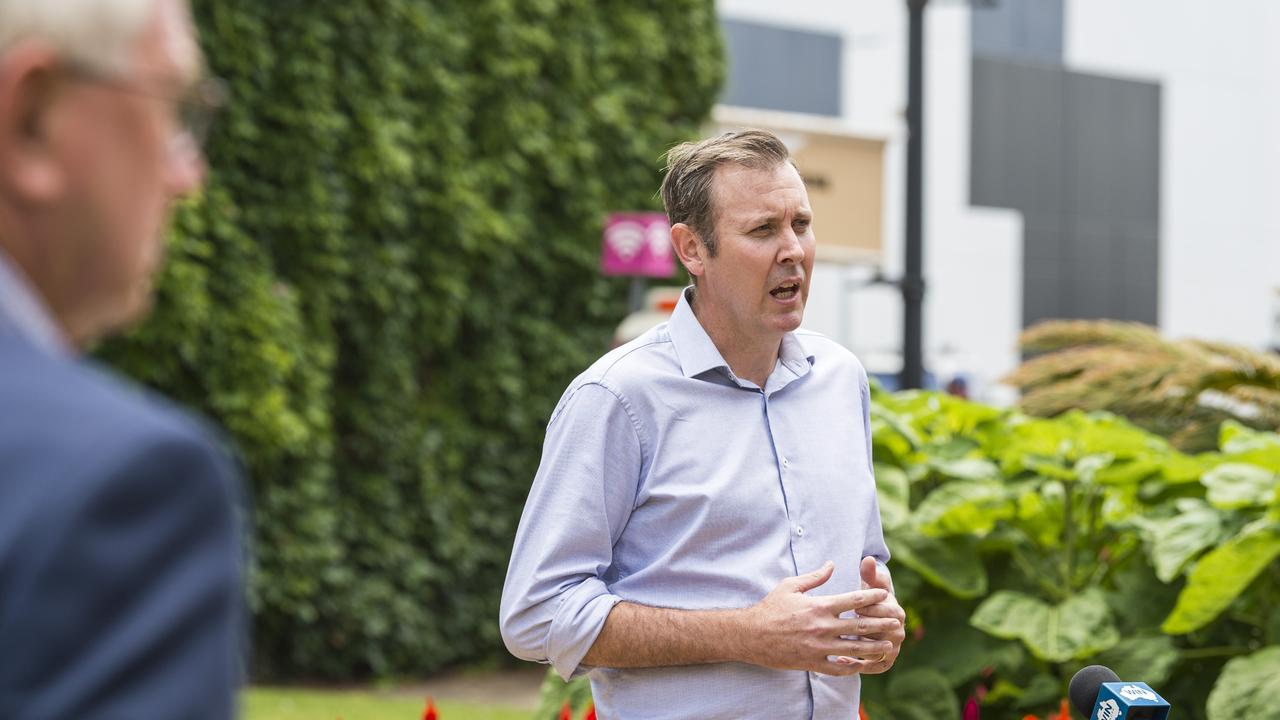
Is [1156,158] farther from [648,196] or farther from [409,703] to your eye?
[409,703]

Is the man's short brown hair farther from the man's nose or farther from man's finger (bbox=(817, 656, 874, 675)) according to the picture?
man's finger (bbox=(817, 656, 874, 675))

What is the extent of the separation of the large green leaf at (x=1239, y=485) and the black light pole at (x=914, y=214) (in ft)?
11.4

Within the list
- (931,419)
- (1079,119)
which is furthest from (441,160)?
(1079,119)

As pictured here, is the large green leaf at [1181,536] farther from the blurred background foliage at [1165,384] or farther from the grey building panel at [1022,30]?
the grey building panel at [1022,30]

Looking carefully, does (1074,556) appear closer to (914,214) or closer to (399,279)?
(914,214)

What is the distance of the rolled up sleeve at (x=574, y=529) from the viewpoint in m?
2.53

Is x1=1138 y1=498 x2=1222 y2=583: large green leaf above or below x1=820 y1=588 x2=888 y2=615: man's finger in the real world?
below

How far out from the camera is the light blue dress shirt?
8.36ft

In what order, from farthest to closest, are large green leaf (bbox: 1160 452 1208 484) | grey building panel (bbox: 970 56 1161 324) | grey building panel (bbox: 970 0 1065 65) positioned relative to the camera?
grey building panel (bbox: 970 0 1065 65)
grey building panel (bbox: 970 56 1161 324)
large green leaf (bbox: 1160 452 1208 484)

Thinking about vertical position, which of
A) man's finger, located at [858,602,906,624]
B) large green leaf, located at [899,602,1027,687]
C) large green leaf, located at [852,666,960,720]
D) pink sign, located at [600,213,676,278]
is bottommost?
large green leaf, located at [852,666,960,720]

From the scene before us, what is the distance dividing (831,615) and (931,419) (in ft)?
9.07

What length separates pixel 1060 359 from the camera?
638cm

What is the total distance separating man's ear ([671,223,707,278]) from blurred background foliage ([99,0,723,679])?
5.79 metres

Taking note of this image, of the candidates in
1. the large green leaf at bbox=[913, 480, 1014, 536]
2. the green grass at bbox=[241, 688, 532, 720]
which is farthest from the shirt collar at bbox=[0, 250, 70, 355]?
the green grass at bbox=[241, 688, 532, 720]
